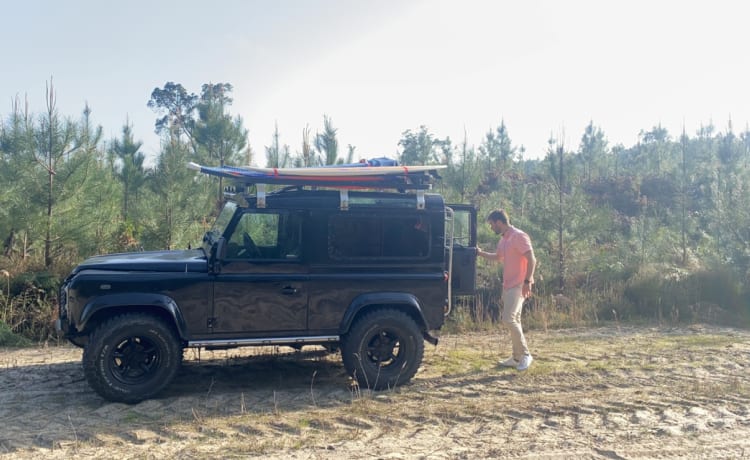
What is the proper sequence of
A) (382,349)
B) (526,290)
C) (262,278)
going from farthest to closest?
(526,290) < (382,349) < (262,278)

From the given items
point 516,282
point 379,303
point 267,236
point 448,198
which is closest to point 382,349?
point 379,303

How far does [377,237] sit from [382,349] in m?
1.24

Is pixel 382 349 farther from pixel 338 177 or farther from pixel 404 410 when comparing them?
pixel 338 177

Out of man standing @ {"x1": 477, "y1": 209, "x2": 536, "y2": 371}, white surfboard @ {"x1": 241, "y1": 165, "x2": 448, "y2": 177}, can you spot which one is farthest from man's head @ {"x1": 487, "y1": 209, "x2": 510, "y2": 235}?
white surfboard @ {"x1": 241, "y1": 165, "x2": 448, "y2": 177}

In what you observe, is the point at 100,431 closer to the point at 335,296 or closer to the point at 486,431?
the point at 335,296

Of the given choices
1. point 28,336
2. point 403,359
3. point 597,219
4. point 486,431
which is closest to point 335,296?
point 403,359

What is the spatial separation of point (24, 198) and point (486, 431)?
9225 millimetres

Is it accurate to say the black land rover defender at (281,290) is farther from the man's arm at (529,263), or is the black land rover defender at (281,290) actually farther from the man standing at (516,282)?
the man's arm at (529,263)

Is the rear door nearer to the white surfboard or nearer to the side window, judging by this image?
the white surfboard

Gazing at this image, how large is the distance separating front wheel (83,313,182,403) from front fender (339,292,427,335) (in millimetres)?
1697

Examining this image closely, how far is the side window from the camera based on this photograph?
581 cm

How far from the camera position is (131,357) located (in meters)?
5.54

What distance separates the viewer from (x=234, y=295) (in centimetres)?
570

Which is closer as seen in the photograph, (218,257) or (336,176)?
(218,257)
